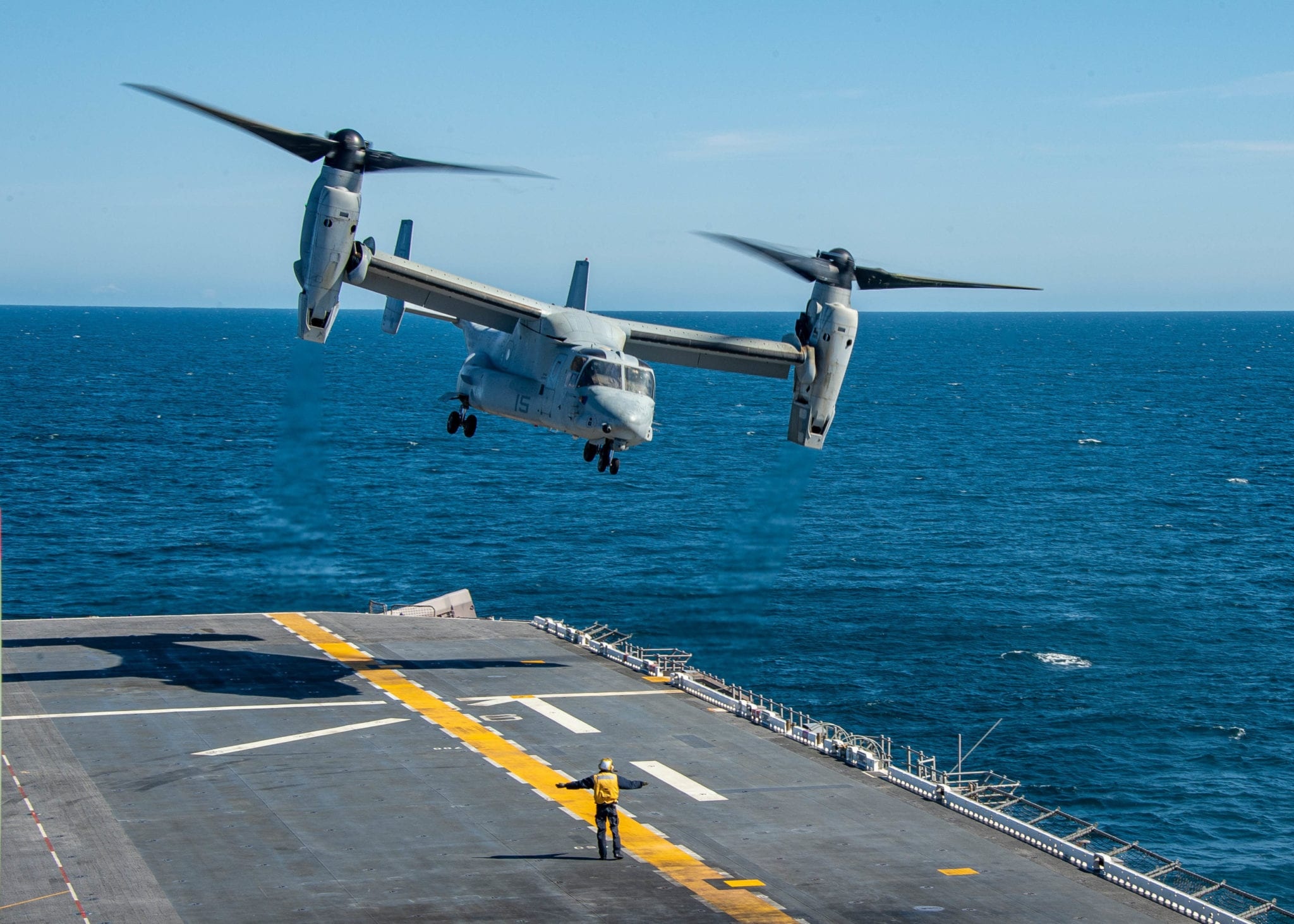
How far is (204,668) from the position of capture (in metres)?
49.6

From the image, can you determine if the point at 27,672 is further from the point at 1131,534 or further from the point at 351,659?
the point at 1131,534

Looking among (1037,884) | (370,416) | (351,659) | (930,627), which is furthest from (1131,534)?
(370,416)

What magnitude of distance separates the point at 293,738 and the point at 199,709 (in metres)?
4.52

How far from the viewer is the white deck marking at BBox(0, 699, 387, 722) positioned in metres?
42.9

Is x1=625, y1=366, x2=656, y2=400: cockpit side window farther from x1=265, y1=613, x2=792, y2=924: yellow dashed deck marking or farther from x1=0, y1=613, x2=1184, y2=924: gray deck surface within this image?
x1=265, y1=613, x2=792, y2=924: yellow dashed deck marking

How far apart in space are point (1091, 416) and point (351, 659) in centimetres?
15006

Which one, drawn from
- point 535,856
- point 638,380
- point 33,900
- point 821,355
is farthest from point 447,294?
point 33,900

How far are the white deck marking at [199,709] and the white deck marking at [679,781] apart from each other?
1080 centimetres

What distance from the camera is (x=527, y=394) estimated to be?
46469 mm

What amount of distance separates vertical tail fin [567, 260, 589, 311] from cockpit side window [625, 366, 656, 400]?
10.6 meters

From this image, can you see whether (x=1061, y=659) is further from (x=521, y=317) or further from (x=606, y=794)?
(x=606, y=794)

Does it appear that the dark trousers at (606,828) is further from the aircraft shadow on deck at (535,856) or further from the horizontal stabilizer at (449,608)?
the horizontal stabilizer at (449,608)

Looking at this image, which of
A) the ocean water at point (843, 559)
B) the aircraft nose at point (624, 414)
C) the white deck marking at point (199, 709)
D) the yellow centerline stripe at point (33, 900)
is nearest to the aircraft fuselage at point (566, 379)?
the aircraft nose at point (624, 414)

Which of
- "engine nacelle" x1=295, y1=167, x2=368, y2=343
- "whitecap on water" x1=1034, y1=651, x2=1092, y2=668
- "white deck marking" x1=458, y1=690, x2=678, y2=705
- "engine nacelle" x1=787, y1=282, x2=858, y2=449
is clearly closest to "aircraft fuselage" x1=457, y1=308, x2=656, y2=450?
"engine nacelle" x1=787, y1=282, x2=858, y2=449
